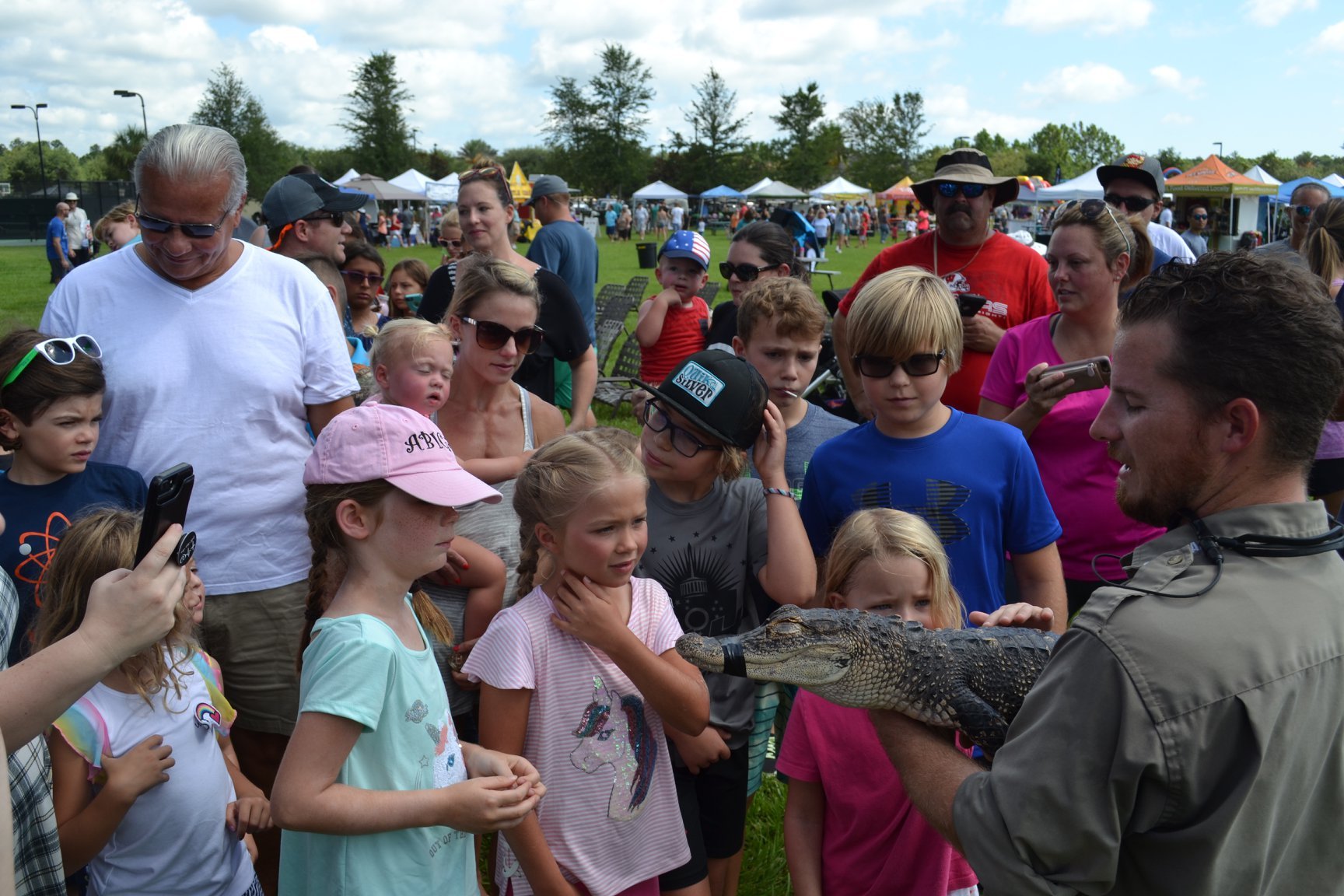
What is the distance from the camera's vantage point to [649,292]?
2038 centimetres

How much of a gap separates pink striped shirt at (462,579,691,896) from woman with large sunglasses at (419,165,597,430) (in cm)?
182

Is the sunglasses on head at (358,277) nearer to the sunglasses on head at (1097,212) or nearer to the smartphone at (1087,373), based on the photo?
the sunglasses on head at (1097,212)

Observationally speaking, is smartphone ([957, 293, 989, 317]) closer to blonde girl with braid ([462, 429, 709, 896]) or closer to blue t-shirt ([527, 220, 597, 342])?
blonde girl with braid ([462, 429, 709, 896])

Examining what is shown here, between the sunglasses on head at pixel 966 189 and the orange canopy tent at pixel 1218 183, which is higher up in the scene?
the orange canopy tent at pixel 1218 183

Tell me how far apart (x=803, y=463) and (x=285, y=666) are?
1.92 m

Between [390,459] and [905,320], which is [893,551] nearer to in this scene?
[905,320]

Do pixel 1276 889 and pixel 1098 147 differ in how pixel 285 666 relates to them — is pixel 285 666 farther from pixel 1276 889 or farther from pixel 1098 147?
pixel 1098 147

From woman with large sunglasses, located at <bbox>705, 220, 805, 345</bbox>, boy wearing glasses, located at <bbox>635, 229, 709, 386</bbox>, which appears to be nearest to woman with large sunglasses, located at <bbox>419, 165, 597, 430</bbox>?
woman with large sunglasses, located at <bbox>705, 220, 805, 345</bbox>

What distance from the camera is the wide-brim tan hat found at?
4.59 metres

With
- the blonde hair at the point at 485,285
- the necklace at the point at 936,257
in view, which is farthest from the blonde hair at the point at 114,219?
the necklace at the point at 936,257

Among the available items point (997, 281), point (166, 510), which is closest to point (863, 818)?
point (166, 510)

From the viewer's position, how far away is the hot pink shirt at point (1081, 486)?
3580 mm

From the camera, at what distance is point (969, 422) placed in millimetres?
3076

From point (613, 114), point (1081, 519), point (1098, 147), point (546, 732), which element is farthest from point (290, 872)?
point (1098, 147)
